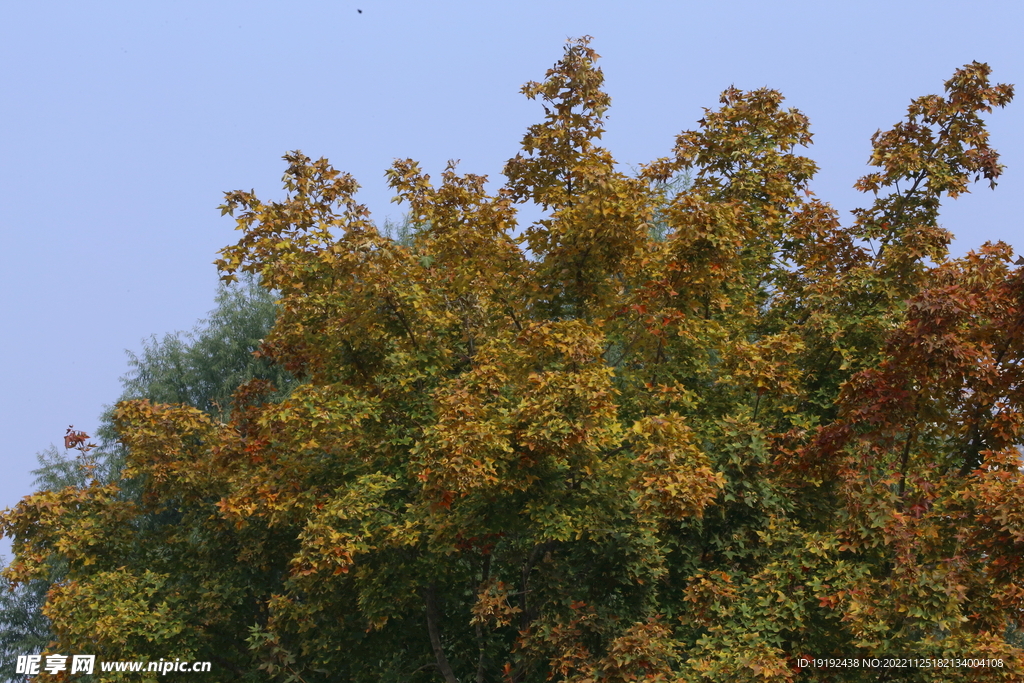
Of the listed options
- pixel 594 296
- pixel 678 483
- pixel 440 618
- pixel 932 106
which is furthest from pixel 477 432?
pixel 932 106

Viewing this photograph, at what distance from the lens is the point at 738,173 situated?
15086mm

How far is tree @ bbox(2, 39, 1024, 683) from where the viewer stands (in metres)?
9.59

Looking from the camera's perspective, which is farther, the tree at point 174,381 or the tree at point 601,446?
the tree at point 174,381

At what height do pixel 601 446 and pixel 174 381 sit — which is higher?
pixel 174 381

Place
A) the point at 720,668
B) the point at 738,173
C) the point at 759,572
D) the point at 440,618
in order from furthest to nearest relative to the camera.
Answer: the point at 738,173 < the point at 440,618 < the point at 759,572 < the point at 720,668

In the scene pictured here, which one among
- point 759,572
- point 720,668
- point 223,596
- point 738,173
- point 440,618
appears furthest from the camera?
point 738,173

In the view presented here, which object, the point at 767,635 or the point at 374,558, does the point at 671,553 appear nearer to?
the point at 767,635

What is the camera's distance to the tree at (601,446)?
31.4ft

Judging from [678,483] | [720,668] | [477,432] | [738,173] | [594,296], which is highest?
[738,173]

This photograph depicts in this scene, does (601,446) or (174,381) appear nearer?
(601,446)

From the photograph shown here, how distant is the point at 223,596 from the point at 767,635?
313 inches

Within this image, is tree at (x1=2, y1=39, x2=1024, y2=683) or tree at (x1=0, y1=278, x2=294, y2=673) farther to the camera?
tree at (x1=0, y1=278, x2=294, y2=673)

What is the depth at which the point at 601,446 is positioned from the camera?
10484 mm

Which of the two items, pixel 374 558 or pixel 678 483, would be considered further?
pixel 374 558
